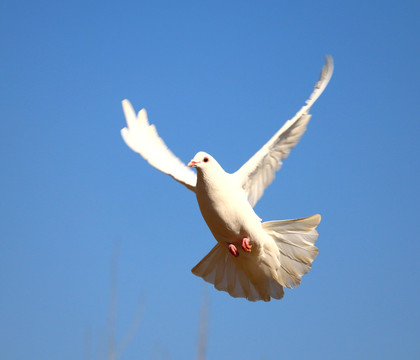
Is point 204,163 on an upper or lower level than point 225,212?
upper

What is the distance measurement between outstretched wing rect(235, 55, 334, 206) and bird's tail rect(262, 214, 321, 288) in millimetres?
526

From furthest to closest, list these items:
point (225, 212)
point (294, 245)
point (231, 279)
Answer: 1. point (231, 279)
2. point (294, 245)
3. point (225, 212)

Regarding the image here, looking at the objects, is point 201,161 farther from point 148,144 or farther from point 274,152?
point 148,144

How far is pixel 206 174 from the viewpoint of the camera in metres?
6.35

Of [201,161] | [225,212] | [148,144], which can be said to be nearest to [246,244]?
[225,212]

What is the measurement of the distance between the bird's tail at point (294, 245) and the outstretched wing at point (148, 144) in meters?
1.45

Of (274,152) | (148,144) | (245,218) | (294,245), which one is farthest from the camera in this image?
(148,144)

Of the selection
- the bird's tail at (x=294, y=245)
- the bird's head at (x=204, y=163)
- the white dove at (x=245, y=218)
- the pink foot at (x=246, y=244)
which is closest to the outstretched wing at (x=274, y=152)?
the white dove at (x=245, y=218)

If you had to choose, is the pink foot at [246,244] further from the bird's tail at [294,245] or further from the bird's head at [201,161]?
the bird's head at [201,161]

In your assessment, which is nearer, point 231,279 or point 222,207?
point 222,207

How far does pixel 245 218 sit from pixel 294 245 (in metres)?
1.13

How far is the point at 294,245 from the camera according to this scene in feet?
23.8

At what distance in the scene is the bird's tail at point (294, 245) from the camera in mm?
7230

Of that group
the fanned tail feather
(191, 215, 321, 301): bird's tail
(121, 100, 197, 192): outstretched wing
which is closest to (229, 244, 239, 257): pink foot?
(191, 215, 321, 301): bird's tail
